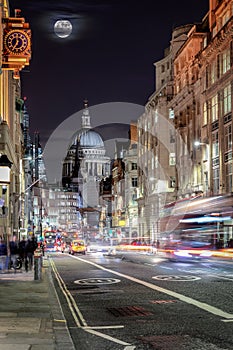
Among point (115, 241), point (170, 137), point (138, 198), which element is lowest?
point (115, 241)

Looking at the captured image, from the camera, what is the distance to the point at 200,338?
38.0ft

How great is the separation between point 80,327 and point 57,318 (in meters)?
0.91

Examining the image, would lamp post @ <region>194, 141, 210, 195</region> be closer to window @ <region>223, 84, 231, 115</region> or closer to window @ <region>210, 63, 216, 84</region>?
window @ <region>223, 84, 231, 115</region>

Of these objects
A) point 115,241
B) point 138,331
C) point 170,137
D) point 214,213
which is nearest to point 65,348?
point 138,331

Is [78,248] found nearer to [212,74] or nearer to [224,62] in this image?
[212,74]

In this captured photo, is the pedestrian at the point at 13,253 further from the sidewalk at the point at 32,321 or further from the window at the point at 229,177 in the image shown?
the window at the point at 229,177

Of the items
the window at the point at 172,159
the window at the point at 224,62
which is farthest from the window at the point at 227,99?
the window at the point at 172,159

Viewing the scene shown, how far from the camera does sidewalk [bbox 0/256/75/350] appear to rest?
34.8ft

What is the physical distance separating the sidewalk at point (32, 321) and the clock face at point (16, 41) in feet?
71.3

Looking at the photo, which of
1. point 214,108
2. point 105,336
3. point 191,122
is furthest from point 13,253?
point 191,122

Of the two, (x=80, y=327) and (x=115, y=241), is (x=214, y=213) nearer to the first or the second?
(x=80, y=327)

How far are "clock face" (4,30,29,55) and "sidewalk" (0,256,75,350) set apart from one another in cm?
2174

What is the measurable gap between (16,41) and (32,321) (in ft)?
95.9

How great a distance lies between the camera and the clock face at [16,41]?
129ft
